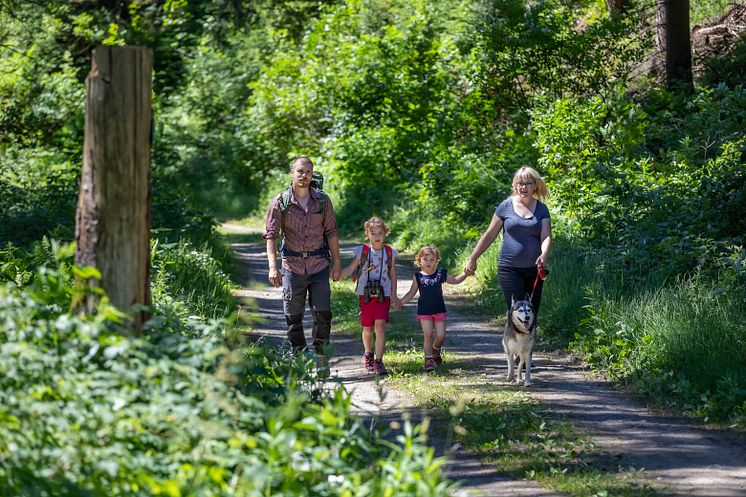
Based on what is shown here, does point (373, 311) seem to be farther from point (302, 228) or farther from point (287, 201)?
point (287, 201)

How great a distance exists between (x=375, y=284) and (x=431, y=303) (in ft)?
2.05

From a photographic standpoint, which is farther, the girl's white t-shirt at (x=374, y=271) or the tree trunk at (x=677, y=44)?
the tree trunk at (x=677, y=44)

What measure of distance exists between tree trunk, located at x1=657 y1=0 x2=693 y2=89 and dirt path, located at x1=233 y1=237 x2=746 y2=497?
826cm

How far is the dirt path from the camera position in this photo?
6324 millimetres

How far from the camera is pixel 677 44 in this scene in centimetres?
1755

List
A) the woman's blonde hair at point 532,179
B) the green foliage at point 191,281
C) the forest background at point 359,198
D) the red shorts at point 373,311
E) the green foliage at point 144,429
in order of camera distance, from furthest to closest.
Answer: the green foliage at point 191,281 → the red shorts at point 373,311 → the woman's blonde hair at point 532,179 → the forest background at point 359,198 → the green foliage at point 144,429

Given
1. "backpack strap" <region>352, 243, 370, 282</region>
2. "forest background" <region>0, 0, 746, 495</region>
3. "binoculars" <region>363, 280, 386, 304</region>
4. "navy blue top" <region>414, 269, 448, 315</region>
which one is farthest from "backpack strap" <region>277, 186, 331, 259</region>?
"navy blue top" <region>414, 269, 448, 315</region>

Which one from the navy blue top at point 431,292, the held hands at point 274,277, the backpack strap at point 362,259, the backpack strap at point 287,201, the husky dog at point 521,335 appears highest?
the backpack strap at point 287,201

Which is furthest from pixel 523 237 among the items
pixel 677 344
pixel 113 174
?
pixel 113 174

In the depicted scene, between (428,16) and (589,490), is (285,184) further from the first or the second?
(589,490)

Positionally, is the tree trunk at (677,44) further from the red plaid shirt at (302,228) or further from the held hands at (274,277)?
the held hands at (274,277)

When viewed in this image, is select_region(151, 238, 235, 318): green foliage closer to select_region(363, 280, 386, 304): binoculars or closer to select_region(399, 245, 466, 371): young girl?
select_region(363, 280, 386, 304): binoculars

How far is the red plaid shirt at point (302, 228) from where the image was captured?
9.15 metres

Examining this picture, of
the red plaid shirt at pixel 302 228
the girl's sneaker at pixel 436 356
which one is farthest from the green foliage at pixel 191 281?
the girl's sneaker at pixel 436 356
